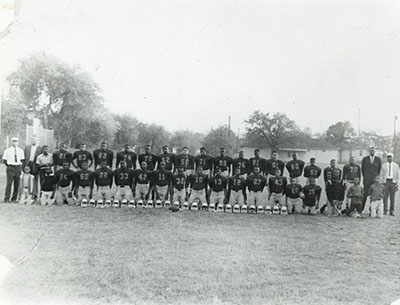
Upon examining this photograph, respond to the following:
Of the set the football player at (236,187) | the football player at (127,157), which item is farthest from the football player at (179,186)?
the football player at (127,157)

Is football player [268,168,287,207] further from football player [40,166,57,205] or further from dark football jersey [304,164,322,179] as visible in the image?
football player [40,166,57,205]

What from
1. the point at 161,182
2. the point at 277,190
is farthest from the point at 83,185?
the point at 277,190

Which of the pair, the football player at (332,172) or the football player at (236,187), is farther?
the football player at (332,172)

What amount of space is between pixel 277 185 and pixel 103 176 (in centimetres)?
448

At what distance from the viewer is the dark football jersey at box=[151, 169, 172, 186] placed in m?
10.0

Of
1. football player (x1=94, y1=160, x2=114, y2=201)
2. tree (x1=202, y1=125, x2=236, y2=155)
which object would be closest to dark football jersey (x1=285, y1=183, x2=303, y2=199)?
football player (x1=94, y1=160, x2=114, y2=201)

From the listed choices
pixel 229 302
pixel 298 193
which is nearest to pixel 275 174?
pixel 298 193

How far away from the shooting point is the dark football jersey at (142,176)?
32.7 ft

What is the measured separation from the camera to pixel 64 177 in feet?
32.3

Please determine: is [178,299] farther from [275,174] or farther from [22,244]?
[275,174]

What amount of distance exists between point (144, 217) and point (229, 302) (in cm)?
436

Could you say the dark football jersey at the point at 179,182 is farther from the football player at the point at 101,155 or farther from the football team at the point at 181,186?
the football player at the point at 101,155

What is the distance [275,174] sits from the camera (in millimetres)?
10336

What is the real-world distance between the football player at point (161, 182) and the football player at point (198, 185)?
20.6 inches
